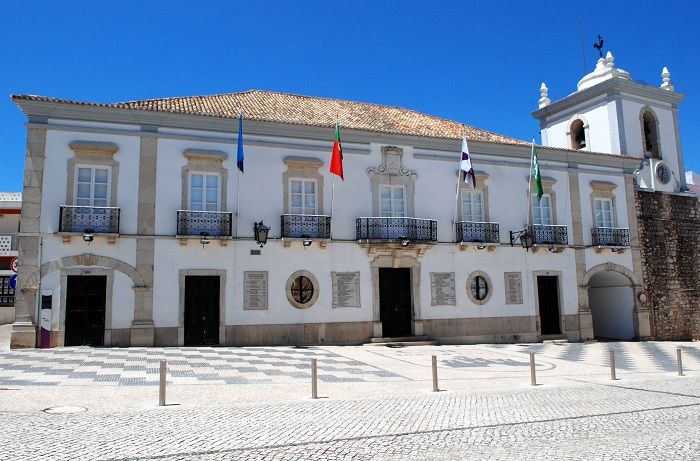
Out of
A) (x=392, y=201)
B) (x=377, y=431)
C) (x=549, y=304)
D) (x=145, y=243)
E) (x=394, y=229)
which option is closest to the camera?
(x=377, y=431)

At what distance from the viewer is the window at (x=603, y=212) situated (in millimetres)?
20336

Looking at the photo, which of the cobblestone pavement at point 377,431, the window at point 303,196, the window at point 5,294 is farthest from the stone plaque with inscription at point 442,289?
the window at point 5,294

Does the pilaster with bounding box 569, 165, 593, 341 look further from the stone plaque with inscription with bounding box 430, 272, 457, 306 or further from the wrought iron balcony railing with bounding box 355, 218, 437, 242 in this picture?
the wrought iron balcony railing with bounding box 355, 218, 437, 242

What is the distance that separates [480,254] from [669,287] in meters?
8.14

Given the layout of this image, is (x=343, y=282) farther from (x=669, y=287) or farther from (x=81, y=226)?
(x=669, y=287)

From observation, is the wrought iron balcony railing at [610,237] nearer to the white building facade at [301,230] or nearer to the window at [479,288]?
the white building facade at [301,230]

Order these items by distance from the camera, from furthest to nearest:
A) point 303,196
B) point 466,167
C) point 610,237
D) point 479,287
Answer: point 610,237, point 479,287, point 466,167, point 303,196

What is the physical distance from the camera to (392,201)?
1755 cm

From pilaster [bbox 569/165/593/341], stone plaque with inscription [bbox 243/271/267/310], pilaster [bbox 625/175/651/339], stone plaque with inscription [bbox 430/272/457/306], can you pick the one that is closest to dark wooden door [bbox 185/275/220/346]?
stone plaque with inscription [bbox 243/271/267/310]

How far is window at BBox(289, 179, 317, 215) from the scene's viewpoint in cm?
1647

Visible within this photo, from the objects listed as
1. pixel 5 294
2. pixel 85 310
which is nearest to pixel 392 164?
pixel 85 310

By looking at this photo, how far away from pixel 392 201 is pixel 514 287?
16.5 feet

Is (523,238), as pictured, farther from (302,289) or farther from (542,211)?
(302,289)

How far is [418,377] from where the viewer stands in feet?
34.6
